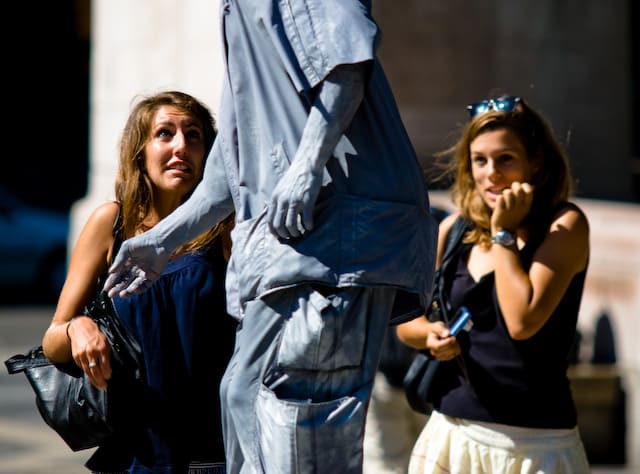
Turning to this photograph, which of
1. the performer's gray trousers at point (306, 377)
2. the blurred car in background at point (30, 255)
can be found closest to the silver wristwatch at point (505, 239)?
the performer's gray trousers at point (306, 377)

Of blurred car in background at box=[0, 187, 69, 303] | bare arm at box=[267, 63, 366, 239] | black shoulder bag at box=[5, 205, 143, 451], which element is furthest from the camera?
blurred car in background at box=[0, 187, 69, 303]

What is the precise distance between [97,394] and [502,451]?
4.07 ft

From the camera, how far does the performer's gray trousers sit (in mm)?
3191

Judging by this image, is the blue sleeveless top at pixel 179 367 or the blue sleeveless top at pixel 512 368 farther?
the blue sleeveless top at pixel 512 368

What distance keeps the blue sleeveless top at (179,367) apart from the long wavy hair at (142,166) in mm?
167

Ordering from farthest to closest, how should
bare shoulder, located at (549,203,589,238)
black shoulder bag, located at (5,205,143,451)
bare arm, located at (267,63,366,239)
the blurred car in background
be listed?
the blurred car in background → bare shoulder, located at (549,203,589,238) → black shoulder bag, located at (5,205,143,451) → bare arm, located at (267,63,366,239)

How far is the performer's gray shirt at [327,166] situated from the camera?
10.5 ft

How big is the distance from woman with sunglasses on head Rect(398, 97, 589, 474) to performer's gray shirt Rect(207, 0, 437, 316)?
0.70 meters

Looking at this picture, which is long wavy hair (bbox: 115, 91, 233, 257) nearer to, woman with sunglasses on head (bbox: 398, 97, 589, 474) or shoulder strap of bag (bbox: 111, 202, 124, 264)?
shoulder strap of bag (bbox: 111, 202, 124, 264)

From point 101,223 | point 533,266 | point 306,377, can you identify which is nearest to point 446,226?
point 533,266

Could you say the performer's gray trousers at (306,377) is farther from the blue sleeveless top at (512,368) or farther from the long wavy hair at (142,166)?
the blue sleeveless top at (512,368)

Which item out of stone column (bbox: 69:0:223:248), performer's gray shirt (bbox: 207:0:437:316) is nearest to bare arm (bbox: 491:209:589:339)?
performer's gray shirt (bbox: 207:0:437:316)

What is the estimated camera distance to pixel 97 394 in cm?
382

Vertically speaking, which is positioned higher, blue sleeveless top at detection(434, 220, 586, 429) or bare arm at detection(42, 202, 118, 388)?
bare arm at detection(42, 202, 118, 388)
